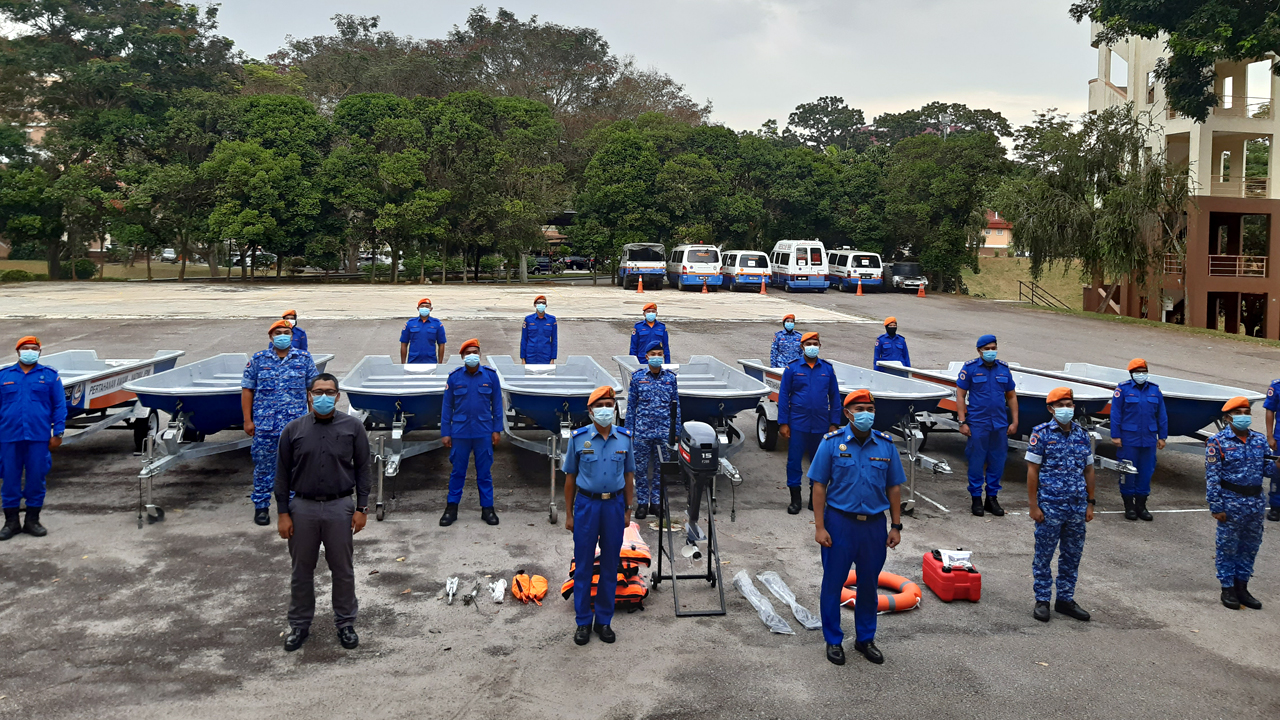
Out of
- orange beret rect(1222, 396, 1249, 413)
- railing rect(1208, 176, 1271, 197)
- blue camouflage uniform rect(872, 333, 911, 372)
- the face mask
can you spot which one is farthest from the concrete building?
the face mask

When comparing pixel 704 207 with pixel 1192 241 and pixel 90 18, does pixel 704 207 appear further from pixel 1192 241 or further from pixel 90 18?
pixel 90 18

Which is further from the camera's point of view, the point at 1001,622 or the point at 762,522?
the point at 762,522

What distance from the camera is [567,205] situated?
160ft

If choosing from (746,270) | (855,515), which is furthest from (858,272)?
(855,515)

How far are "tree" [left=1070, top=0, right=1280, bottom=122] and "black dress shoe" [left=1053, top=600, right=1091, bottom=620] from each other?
22944 millimetres

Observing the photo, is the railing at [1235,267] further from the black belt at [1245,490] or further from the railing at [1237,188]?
the black belt at [1245,490]

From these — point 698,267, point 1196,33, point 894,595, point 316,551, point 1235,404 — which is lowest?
point 894,595

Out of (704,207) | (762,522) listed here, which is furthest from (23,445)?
(704,207)

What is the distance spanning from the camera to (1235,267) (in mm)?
28641

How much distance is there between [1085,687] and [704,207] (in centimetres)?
3754

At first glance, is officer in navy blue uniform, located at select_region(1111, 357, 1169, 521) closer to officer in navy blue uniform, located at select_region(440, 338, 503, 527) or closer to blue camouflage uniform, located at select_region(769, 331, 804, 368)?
blue camouflage uniform, located at select_region(769, 331, 804, 368)

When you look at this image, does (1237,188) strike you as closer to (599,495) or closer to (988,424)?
(988,424)

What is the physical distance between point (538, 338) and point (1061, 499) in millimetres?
8018

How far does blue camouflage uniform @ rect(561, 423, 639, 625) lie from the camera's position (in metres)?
5.57
